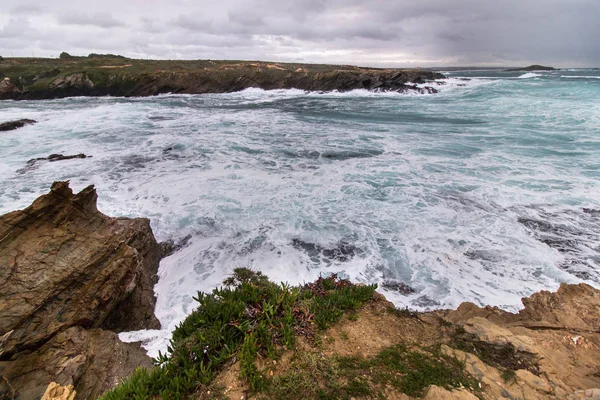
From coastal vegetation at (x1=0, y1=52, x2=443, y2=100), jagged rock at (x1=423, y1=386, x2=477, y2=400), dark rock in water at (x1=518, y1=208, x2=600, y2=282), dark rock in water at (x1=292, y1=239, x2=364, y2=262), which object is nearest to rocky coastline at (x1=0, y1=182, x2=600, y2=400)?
jagged rock at (x1=423, y1=386, x2=477, y2=400)

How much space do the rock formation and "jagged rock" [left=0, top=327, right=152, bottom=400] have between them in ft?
0.04

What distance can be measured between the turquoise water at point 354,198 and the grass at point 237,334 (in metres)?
2.65

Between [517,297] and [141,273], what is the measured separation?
8.35 metres

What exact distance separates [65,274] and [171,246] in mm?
3282

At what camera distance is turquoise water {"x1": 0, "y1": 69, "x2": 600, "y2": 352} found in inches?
299

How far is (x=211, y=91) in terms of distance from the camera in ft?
187

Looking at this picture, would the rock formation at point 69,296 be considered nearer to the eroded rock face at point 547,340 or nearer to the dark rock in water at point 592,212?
the eroded rock face at point 547,340

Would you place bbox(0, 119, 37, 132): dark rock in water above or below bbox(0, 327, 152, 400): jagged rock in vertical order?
above

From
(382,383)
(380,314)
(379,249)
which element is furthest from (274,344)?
(379,249)

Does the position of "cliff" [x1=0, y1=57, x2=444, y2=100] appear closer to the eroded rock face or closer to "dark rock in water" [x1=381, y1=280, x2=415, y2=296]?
"dark rock in water" [x1=381, y1=280, x2=415, y2=296]

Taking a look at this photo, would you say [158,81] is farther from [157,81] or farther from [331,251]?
[331,251]

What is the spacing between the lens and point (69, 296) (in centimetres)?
545

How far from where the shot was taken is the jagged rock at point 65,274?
491 cm

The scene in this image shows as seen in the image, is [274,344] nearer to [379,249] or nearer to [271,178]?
[379,249]
